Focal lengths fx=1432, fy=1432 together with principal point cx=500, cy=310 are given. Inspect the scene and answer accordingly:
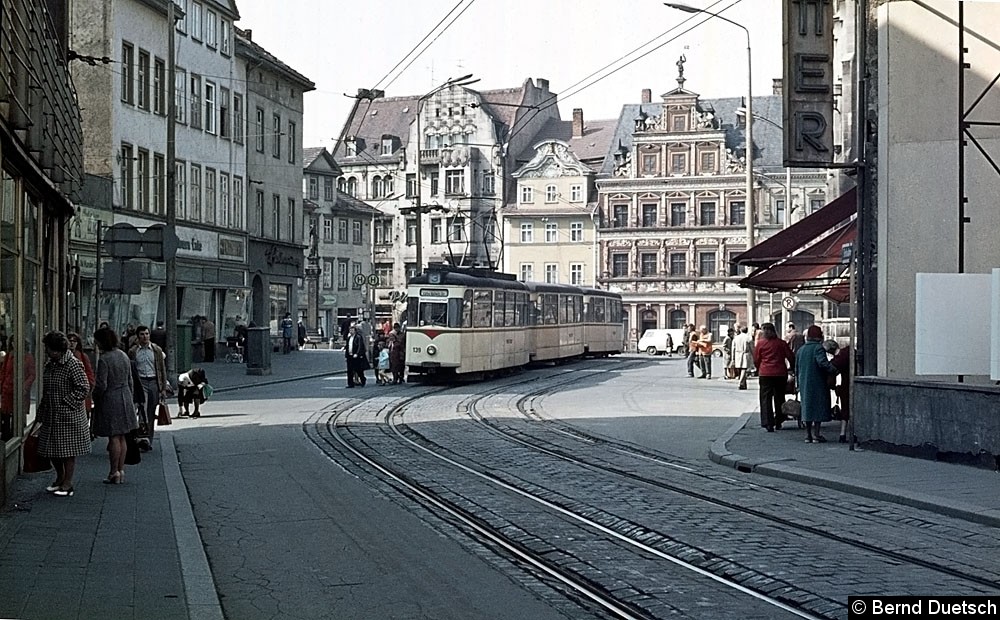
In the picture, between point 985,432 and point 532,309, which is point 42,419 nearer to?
point 985,432

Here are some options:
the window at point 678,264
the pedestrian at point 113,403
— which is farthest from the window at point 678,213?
the pedestrian at point 113,403

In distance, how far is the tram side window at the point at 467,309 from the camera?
3816 centimetres

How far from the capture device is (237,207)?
5553 centimetres

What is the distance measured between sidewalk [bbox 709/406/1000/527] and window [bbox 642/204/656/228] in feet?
222

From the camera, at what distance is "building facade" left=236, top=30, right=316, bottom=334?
57469 mm

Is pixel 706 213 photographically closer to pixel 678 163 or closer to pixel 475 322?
pixel 678 163

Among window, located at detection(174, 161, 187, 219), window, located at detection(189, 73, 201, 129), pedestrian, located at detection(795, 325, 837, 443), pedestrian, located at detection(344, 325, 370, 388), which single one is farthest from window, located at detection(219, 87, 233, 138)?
pedestrian, located at detection(795, 325, 837, 443)

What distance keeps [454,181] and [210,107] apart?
49214mm

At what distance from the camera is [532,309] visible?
46.9 meters

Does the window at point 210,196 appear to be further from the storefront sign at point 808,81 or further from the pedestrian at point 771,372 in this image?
the storefront sign at point 808,81

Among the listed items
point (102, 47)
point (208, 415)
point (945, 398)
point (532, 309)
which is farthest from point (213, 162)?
point (945, 398)

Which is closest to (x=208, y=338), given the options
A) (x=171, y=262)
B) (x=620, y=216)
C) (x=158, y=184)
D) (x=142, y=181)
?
(x=158, y=184)

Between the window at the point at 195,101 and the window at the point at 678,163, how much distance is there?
4147 centimetres

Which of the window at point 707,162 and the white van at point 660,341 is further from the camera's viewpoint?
the window at point 707,162
